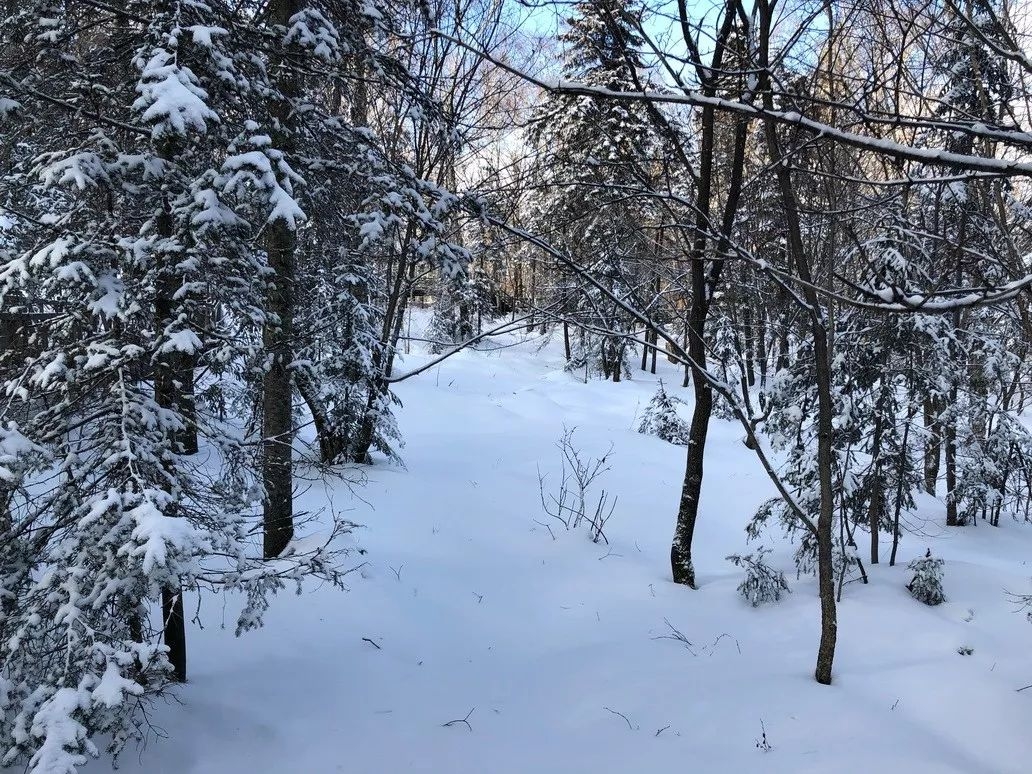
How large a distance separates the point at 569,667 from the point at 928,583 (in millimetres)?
4002

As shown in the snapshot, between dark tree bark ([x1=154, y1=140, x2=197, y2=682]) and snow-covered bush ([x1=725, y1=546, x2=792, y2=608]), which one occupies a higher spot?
dark tree bark ([x1=154, y1=140, x2=197, y2=682])

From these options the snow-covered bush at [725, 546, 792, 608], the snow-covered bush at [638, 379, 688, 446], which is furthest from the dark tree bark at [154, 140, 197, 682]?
the snow-covered bush at [638, 379, 688, 446]

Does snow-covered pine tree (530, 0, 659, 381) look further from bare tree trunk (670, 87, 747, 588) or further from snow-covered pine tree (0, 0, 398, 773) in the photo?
snow-covered pine tree (0, 0, 398, 773)

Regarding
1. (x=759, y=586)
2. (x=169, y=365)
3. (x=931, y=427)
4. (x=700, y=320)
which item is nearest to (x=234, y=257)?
(x=169, y=365)

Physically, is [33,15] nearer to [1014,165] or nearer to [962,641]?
[1014,165]

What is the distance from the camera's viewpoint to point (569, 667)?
5.16 m

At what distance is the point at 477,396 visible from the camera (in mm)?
17516

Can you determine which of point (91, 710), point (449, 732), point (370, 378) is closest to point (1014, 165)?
point (91, 710)

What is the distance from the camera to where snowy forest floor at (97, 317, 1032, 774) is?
12.9ft

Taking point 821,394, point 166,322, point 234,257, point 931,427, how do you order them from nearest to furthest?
1. point 166,322
2. point 234,257
3. point 821,394
4. point 931,427

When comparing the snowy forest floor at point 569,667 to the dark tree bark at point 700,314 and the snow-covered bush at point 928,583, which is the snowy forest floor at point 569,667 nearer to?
the snow-covered bush at point 928,583

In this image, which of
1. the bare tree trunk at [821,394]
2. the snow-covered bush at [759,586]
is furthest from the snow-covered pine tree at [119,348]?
the snow-covered bush at [759,586]

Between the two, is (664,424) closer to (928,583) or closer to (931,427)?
(931,427)

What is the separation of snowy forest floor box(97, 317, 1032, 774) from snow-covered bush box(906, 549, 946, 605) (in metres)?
0.16
